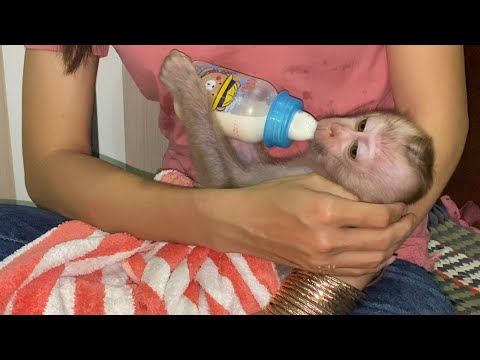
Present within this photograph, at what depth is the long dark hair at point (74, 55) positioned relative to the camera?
1199 mm

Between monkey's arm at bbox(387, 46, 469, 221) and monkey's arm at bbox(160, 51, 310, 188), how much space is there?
23cm

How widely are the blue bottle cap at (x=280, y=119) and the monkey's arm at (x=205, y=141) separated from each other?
0.13 m

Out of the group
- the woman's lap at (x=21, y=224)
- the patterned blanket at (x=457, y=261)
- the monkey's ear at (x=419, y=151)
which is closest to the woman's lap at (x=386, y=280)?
the woman's lap at (x=21, y=224)

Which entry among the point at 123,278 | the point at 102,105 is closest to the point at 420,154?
the point at 123,278

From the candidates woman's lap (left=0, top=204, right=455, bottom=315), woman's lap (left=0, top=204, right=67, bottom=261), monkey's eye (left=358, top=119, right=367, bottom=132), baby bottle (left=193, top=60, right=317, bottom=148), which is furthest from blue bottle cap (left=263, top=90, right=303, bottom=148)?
woman's lap (left=0, top=204, right=67, bottom=261)

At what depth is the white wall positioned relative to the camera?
1.60 metres

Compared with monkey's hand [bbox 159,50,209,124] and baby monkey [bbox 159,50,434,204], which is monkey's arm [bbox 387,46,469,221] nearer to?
baby monkey [bbox 159,50,434,204]

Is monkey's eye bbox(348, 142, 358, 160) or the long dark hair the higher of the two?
the long dark hair

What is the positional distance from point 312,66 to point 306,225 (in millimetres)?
347

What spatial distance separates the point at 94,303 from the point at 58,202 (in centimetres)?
31

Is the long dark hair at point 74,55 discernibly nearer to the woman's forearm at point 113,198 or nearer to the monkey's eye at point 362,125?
the woman's forearm at point 113,198

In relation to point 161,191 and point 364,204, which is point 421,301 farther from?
point 161,191

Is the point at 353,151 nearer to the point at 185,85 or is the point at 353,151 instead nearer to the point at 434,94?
→ the point at 434,94
